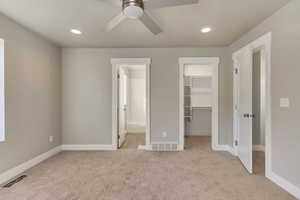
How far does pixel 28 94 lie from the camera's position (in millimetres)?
2859

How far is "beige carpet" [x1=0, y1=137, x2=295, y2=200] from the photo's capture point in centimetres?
204

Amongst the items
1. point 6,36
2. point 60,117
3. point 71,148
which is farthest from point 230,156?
point 6,36

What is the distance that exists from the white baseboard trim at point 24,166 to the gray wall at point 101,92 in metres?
0.53

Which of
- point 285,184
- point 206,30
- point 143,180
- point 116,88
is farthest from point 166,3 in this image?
point 285,184

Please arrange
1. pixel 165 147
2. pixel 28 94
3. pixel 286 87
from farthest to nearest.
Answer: pixel 165 147, pixel 28 94, pixel 286 87

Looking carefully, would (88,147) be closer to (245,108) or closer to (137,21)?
(137,21)

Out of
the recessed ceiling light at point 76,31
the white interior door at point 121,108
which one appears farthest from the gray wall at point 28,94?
the white interior door at point 121,108

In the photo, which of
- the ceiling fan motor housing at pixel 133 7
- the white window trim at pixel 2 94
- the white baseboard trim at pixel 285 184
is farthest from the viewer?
the white window trim at pixel 2 94

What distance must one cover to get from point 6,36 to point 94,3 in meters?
1.55

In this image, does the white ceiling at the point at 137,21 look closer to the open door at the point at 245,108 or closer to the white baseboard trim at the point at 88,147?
the open door at the point at 245,108

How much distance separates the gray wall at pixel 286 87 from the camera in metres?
2.01

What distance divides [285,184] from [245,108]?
4.00ft

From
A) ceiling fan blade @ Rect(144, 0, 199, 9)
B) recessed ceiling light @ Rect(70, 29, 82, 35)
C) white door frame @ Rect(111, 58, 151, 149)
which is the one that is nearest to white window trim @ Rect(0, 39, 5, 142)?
recessed ceiling light @ Rect(70, 29, 82, 35)

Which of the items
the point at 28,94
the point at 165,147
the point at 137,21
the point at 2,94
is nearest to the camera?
the point at 2,94
